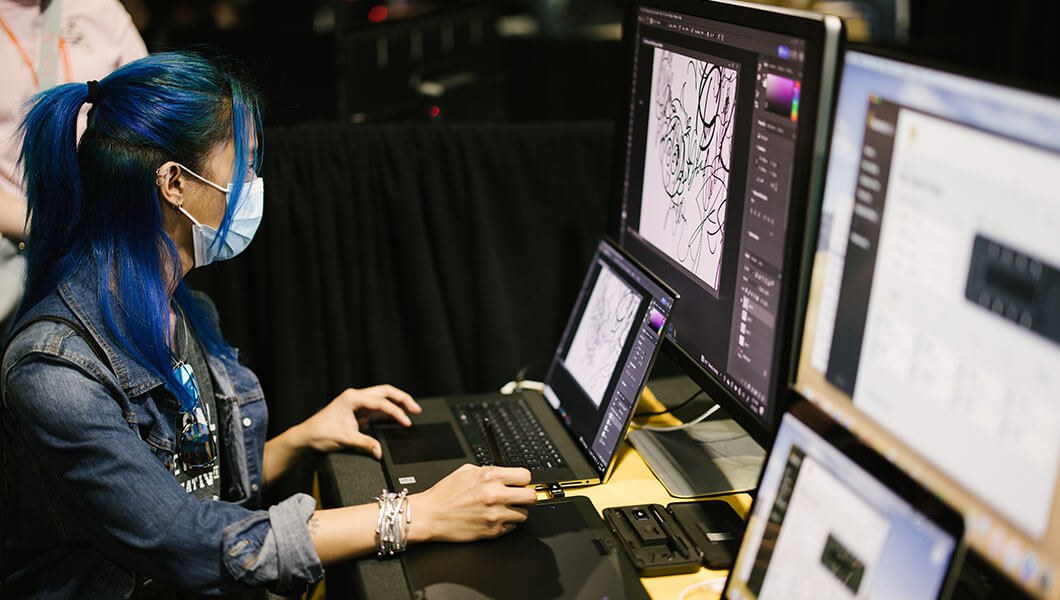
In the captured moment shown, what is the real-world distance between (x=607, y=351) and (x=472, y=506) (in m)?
0.35

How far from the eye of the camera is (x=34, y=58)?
1988 mm

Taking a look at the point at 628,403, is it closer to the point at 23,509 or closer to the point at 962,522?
the point at 962,522

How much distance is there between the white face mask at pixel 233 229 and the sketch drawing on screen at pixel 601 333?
0.53 metres

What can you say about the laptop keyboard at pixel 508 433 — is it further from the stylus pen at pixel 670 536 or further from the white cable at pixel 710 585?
the white cable at pixel 710 585

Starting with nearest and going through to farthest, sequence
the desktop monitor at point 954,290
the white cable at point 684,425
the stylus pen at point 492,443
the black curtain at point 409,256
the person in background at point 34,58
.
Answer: the desktop monitor at point 954,290 < the stylus pen at point 492,443 < the white cable at point 684,425 < the person in background at point 34,58 < the black curtain at point 409,256

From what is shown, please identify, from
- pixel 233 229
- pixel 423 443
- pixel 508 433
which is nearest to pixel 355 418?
pixel 423 443

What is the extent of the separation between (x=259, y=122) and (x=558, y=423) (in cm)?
64

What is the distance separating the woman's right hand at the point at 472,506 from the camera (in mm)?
1360

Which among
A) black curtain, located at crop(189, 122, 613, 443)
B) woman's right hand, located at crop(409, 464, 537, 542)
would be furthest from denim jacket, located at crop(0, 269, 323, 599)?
black curtain, located at crop(189, 122, 613, 443)

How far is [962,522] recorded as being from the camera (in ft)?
2.86

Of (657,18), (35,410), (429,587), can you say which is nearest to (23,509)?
(35,410)

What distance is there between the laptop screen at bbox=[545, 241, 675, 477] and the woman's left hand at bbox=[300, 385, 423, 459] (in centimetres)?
25

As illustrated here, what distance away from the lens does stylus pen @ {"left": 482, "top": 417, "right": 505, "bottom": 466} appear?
1588 millimetres

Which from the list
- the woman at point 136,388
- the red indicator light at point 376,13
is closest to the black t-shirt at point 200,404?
the woman at point 136,388
